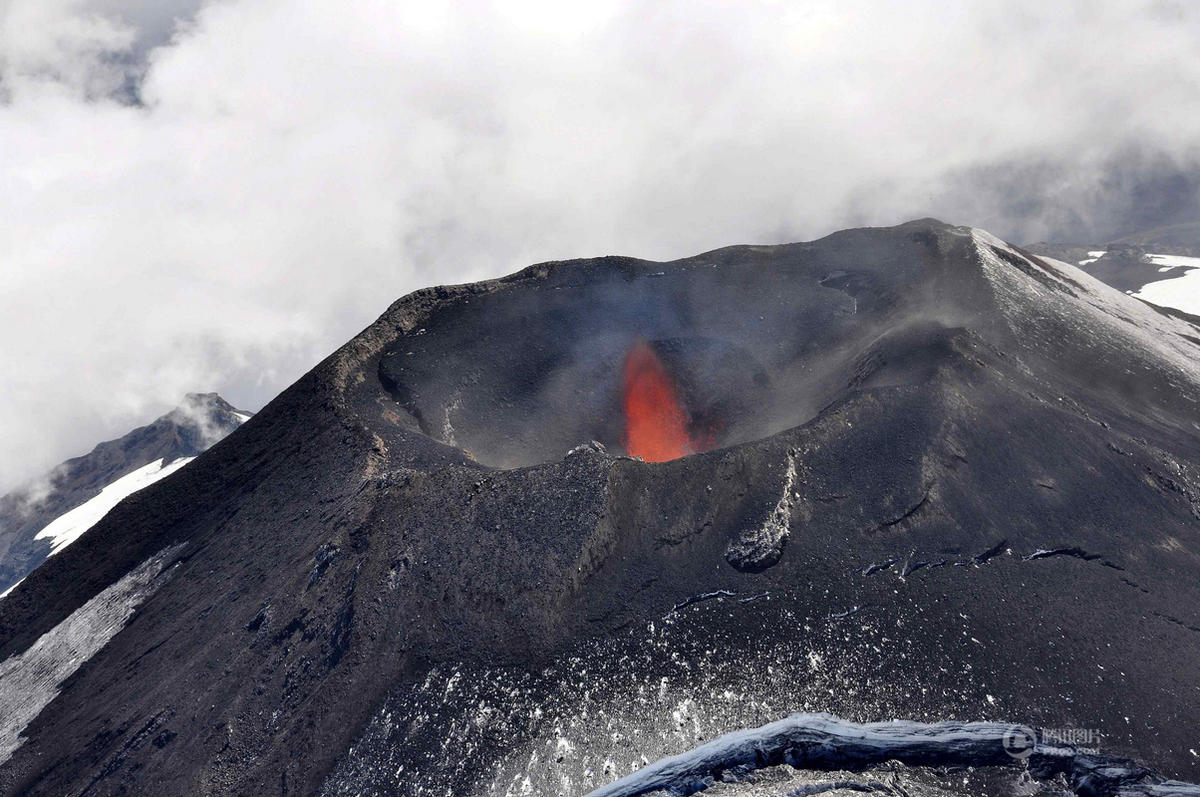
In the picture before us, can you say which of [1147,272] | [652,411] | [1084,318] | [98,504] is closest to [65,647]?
[652,411]

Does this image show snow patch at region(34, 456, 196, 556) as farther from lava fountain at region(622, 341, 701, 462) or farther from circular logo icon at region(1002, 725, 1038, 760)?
circular logo icon at region(1002, 725, 1038, 760)

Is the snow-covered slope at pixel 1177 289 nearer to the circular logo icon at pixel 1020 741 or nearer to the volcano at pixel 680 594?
the volcano at pixel 680 594

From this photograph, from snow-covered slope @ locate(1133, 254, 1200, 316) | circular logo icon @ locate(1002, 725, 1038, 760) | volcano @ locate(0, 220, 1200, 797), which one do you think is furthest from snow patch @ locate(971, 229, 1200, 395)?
snow-covered slope @ locate(1133, 254, 1200, 316)

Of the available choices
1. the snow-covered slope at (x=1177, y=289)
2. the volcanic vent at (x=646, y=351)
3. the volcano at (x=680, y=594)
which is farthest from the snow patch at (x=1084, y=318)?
the snow-covered slope at (x=1177, y=289)

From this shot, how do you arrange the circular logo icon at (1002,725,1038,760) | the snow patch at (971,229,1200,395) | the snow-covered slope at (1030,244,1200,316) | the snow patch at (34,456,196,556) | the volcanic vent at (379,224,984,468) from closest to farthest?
the circular logo icon at (1002,725,1038,760) < the snow patch at (971,229,1200,395) < the volcanic vent at (379,224,984,468) < the snow-covered slope at (1030,244,1200,316) < the snow patch at (34,456,196,556)

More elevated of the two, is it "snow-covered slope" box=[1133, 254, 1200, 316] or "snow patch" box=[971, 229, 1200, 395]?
"snow patch" box=[971, 229, 1200, 395]

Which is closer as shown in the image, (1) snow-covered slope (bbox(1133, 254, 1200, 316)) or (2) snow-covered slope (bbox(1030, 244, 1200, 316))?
(1) snow-covered slope (bbox(1133, 254, 1200, 316))

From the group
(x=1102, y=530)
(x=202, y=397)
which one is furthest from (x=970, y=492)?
(x=202, y=397)
